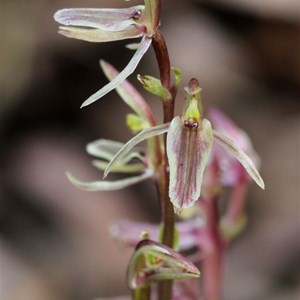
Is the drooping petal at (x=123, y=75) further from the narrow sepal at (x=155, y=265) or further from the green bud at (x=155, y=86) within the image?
the narrow sepal at (x=155, y=265)

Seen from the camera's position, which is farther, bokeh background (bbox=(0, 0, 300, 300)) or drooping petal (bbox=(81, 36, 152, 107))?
bokeh background (bbox=(0, 0, 300, 300))

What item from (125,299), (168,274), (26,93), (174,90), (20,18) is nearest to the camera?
(174,90)

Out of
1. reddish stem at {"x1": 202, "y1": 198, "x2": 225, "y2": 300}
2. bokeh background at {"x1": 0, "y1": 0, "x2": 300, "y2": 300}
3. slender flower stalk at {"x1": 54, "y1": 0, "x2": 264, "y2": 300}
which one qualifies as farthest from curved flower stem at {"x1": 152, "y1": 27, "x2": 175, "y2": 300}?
bokeh background at {"x1": 0, "y1": 0, "x2": 300, "y2": 300}

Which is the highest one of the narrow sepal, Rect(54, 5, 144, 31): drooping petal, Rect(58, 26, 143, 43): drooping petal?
Rect(54, 5, 144, 31): drooping petal

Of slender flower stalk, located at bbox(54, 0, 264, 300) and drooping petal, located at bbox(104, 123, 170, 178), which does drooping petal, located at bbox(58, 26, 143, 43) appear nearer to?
slender flower stalk, located at bbox(54, 0, 264, 300)

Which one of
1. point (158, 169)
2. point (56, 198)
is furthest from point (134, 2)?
point (158, 169)

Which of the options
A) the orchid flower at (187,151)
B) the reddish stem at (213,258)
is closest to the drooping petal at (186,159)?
the orchid flower at (187,151)

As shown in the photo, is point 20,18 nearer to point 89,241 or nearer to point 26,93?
point 26,93
